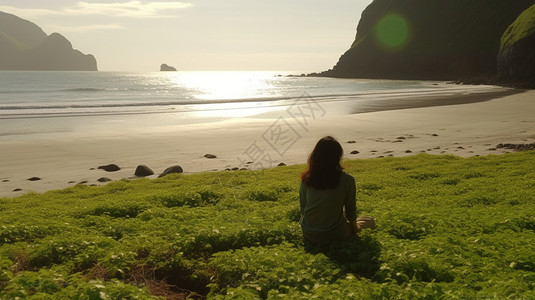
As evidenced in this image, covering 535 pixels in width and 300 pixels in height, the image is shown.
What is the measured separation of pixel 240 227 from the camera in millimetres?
8938

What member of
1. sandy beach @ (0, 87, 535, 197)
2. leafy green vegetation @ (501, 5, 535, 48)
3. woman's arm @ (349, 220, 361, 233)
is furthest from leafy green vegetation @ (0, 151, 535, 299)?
leafy green vegetation @ (501, 5, 535, 48)

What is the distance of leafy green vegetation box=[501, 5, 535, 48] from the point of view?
8606 centimetres

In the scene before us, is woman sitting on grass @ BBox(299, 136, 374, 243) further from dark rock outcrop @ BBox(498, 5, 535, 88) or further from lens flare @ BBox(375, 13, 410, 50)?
lens flare @ BBox(375, 13, 410, 50)

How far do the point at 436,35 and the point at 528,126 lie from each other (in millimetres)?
139757

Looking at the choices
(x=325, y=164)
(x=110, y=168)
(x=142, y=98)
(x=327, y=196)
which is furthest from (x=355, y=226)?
(x=142, y=98)

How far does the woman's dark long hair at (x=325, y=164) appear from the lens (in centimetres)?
764

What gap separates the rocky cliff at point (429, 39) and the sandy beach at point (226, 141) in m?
104

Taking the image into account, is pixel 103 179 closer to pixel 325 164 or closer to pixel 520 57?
pixel 325 164

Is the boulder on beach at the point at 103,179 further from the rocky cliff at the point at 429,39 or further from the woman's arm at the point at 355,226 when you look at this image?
the rocky cliff at the point at 429,39

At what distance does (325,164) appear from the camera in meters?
7.72

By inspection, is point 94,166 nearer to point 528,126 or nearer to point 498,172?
point 498,172

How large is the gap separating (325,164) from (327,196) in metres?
0.57

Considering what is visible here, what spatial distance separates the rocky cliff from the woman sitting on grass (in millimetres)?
131017

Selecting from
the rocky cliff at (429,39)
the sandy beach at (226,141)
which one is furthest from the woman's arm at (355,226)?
the rocky cliff at (429,39)
